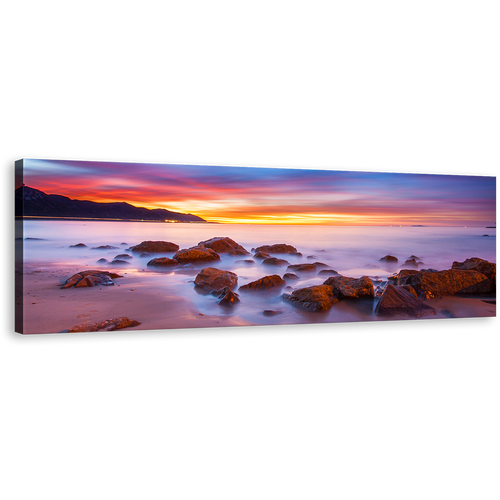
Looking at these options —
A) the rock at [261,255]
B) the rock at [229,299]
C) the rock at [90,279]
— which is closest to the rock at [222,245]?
the rock at [261,255]

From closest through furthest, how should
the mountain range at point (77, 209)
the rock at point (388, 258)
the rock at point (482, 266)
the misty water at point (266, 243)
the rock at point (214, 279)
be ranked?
the mountain range at point (77, 209)
the misty water at point (266, 243)
the rock at point (214, 279)
the rock at point (388, 258)
the rock at point (482, 266)

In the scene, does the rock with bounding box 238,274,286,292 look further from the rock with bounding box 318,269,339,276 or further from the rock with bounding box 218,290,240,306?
the rock with bounding box 318,269,339,276

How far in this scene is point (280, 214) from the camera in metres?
2.98

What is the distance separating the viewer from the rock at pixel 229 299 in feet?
8.84

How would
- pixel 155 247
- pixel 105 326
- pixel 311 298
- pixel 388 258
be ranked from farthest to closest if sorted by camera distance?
pixel 388 258 → pixel 311 298 → pixel 155 247 → pixel 105 326

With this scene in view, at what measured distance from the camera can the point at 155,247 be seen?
8.88 feet

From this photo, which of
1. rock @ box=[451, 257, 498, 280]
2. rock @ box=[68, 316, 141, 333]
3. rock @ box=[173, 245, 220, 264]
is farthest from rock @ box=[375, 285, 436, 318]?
rock @ box=[68, 316, 141, 333]

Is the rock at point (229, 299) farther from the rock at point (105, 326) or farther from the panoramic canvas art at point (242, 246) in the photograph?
the rock at point (105, 326)

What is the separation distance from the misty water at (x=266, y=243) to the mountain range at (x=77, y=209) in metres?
0.07

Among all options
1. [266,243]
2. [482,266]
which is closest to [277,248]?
[266,243]

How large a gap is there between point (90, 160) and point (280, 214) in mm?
1750

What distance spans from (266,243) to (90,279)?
63.3 inches

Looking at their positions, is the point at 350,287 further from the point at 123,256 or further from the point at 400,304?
the point at 123,256

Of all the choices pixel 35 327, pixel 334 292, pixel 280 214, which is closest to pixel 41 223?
pixel 35 327
